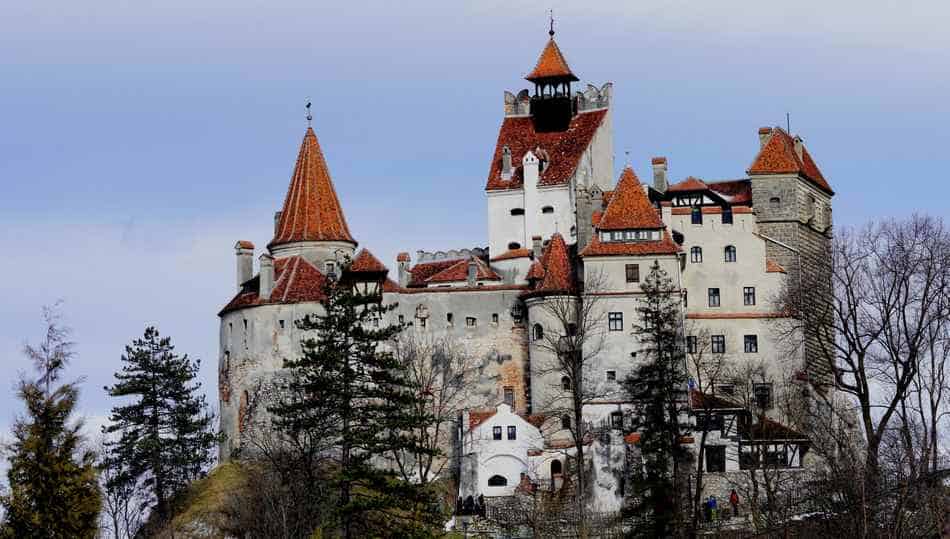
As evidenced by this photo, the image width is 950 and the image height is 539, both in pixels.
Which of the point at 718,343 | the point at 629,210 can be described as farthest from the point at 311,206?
the point at 718,343

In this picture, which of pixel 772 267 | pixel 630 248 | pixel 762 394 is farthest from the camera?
pixel 772 267

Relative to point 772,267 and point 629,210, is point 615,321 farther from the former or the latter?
point 772,267

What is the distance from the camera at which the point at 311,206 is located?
93.6 m

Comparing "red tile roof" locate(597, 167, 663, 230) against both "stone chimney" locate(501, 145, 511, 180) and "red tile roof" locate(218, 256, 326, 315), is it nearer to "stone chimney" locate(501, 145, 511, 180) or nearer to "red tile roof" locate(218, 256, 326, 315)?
"stone chimney" locate(501, 145, 511, 180)

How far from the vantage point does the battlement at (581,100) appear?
326 feet

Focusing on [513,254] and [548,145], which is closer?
[513,254]

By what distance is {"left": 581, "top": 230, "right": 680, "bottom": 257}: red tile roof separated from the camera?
85.1 m

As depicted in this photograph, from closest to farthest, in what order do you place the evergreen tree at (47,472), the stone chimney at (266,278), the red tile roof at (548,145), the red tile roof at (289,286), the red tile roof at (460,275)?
the evergreen tree at (47,472) < the red tile roof at (289,286) < the stone chimney at (266,278) < the red tile roof at (460,275) < the red tile roof at (548,145)

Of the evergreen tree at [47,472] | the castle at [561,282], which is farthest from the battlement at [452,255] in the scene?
the evergreen tree at [47,472]

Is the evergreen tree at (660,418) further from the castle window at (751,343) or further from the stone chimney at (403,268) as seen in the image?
the stone chimney at (403,268)

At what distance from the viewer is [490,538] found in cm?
7588

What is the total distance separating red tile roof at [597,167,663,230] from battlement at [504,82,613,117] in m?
12.2

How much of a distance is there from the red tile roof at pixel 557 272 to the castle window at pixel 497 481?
905 centimetres

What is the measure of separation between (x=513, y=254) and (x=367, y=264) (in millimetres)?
7579
